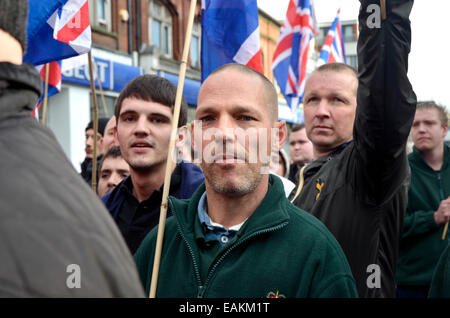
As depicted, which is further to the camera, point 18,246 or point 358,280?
point 358,280

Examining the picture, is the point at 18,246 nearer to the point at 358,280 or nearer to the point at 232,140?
the point at 232,140

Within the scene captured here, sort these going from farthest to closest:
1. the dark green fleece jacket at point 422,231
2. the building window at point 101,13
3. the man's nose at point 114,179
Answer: the building window at point 101,13
the man's nose at point 114,179
the dark green fleece jacket at point 422,231

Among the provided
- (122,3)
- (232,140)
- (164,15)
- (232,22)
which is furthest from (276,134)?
(164,15)

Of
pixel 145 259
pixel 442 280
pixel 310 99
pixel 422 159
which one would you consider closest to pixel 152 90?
pixel 310 99

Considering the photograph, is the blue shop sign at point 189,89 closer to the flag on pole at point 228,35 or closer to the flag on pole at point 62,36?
the flag on pole at point 62,36

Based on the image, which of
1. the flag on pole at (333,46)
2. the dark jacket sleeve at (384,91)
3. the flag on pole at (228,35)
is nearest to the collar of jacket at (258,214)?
the dark jacket sleeve at (384,91)

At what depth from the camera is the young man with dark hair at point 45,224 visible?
0.72 m

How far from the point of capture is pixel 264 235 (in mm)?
1617

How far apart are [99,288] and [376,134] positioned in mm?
1473

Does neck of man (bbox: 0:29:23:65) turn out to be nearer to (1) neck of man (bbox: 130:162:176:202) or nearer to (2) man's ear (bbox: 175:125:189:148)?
(1) neck of man (bbox: 130:162:176:202)

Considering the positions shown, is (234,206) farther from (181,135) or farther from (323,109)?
(181,135)

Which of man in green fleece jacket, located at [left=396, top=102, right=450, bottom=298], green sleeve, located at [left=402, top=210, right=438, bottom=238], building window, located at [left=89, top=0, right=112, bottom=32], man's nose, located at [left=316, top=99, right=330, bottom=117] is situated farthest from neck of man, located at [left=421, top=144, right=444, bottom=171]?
building window, located at [left=89, top=0, right=112, bottom=32]

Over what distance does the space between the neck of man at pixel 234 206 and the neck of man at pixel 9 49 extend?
3.23 feet
